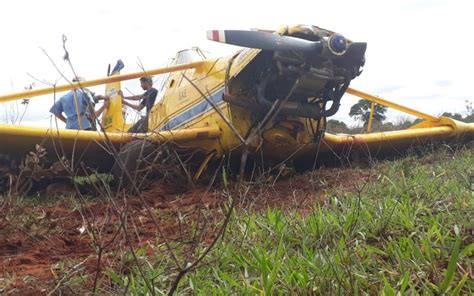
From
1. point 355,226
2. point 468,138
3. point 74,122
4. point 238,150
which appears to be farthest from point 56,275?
point 468,138

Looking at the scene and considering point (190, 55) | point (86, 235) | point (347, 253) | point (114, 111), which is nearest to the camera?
point (347, 253)

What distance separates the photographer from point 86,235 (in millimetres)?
2789

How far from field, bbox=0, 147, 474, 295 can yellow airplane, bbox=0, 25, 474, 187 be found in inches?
43.2

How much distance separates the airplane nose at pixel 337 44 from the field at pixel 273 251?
1.58m

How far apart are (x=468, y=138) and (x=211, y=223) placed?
5684 mm

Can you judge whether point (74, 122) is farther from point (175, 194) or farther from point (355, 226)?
point (355, 226)

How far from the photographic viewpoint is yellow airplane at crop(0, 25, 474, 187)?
14.0ft

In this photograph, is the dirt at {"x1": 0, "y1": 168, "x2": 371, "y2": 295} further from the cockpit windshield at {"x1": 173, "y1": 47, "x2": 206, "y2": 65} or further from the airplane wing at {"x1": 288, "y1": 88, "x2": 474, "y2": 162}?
the cockpit windshield at {"x1": 173, "y1": 47, "x2": 206, "y2": 65}

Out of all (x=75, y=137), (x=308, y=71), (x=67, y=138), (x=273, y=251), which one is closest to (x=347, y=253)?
(x=273, y=251)

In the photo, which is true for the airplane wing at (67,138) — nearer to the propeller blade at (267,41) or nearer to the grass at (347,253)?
the propeller blade at (267,41)

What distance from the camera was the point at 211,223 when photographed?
2631 millimetres

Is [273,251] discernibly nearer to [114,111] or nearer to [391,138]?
[391,138]

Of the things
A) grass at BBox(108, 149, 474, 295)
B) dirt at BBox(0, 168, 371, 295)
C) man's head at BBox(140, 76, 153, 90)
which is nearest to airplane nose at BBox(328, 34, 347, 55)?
dirt at BBox(0, 168, 371, 295)

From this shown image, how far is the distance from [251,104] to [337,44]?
1.05m
